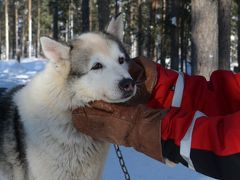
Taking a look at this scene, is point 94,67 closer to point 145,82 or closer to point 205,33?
point 145,82

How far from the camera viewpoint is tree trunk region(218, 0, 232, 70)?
11938 mm

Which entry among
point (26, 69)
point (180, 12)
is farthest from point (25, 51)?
point (180, 12)

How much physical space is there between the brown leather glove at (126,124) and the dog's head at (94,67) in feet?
0.37

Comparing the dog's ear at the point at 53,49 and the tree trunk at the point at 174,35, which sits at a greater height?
the tree trunk at the point at 174,35

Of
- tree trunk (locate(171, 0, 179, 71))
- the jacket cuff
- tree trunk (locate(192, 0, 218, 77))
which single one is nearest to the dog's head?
the jacket cuff

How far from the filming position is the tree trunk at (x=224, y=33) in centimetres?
1194

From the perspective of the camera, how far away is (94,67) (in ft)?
10.3

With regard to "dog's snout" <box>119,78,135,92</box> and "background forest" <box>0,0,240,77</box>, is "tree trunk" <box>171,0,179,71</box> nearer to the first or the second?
"background forest" <box>0,0,240,77</box>

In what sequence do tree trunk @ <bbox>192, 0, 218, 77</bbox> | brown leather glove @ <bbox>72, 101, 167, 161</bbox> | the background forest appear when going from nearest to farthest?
1. brown leather glove @ <bbox>72, 101, 167, 161</bbox>
2. tree trunk @ <bbox>192, 0, 218, 77</bbox>
3. the background forest

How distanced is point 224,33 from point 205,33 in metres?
4.47

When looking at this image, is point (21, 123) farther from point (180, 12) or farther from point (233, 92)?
point (180, 12)

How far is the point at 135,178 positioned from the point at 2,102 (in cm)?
246

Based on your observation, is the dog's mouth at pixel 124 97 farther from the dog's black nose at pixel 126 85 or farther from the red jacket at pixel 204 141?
the red jacket at pixel 204 141

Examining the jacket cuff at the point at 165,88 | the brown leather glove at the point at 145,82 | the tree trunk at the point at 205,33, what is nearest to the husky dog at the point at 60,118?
the brown leather glove at the point at 145,82
